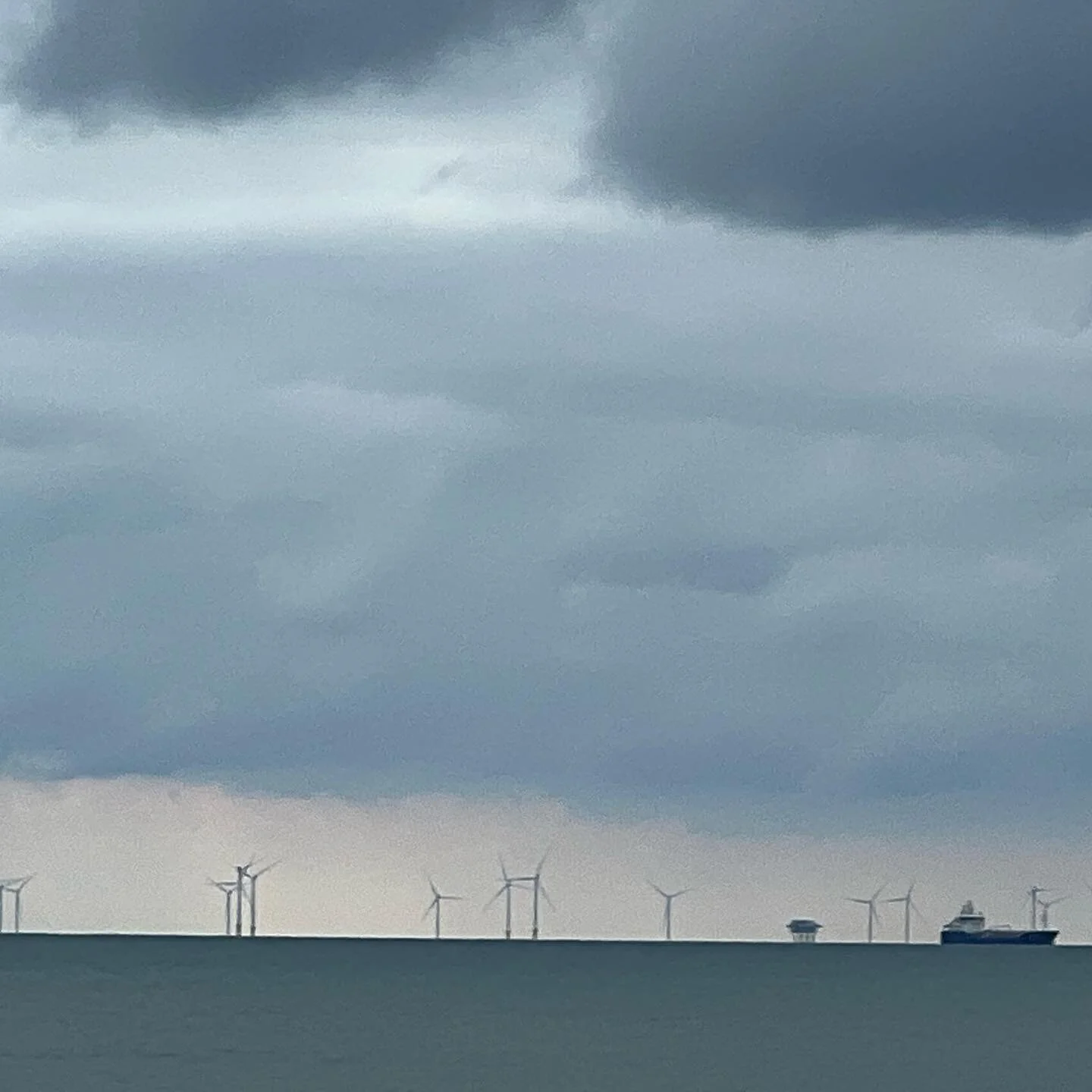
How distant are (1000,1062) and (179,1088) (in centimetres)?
4747

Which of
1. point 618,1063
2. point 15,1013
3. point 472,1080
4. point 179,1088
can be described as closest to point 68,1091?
point 179,1088

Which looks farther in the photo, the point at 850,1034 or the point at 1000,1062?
the point at 850,1034

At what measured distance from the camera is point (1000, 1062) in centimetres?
14350

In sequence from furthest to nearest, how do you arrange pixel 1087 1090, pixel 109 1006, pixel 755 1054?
pixel 109 1006
pixel 755 1054
pixel 1087 1090

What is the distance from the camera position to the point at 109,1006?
195500 mm

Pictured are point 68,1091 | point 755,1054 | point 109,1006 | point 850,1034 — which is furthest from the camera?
point 109,1006

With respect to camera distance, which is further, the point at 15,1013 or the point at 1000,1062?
the point at 15,1013

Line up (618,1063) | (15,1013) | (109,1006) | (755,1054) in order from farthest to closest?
(109,1006)
(15,1013)
(755,1054)
(618,1063)

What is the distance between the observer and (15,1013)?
182625 millimetres

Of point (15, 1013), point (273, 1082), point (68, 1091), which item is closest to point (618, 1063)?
point (273, 1082)

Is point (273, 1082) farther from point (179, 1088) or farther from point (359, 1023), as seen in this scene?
point (359, 1023)

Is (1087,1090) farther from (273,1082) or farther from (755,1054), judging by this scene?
(273,1082)

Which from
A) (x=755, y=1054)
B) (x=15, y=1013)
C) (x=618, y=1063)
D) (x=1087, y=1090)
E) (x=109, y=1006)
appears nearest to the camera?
(x=1087, y=1090)

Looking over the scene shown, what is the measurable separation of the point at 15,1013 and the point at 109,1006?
13655mm
